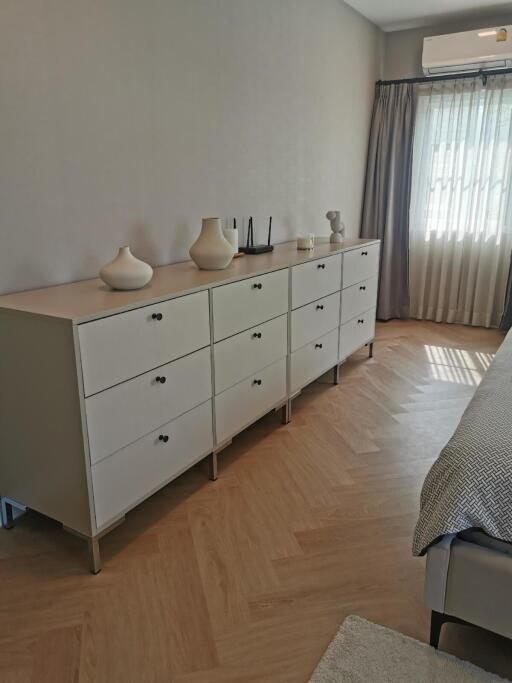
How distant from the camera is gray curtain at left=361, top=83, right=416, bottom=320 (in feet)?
16.0

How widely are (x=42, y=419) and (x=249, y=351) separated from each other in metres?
1.05

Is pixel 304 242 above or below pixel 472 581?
above

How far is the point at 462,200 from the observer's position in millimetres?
4820

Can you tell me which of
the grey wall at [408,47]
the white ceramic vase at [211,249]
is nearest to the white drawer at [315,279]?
the white ceramic vase at [211,249]

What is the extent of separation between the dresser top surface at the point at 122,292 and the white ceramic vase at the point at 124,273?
1.2 inches

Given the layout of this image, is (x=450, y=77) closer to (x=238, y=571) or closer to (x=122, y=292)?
(x=122, y=292)

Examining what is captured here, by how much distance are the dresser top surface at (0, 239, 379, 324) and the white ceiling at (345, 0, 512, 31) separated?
2578 mm

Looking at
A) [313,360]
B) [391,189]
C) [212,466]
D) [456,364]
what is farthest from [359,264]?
[212,466]

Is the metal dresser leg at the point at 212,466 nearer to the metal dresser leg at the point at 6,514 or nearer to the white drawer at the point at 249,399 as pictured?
the white drawer at the point at 249,399

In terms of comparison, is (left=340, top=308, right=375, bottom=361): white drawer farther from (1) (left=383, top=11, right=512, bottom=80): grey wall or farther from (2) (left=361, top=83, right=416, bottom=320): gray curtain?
(1) (left=383, top=11, right=512, bottom=80): grey wall

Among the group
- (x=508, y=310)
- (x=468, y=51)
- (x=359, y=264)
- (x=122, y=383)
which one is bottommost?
(x=508, y=310)

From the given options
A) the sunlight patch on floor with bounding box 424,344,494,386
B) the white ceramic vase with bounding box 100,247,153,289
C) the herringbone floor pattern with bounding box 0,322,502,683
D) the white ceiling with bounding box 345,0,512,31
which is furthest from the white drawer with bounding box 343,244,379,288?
the white ceiling with bounding box 345,0,512,31

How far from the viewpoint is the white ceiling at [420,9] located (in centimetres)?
418

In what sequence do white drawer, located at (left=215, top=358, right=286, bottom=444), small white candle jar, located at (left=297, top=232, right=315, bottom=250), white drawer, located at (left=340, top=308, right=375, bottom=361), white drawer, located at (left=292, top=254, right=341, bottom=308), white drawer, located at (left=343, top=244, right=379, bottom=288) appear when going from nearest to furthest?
white drawer, located at (left=215, top=358, right=286, bottom=444) < white drawer, located at (left=292, top=254, right=341, bottom=308) < small white candle jar, located at (left=297, top=232, right=315, bottom=250) < white drawer, located at (left=343, top=244, right=379, bottom=288) < white drawer, located at (left=340, top=308, right=375, bottom=361)
